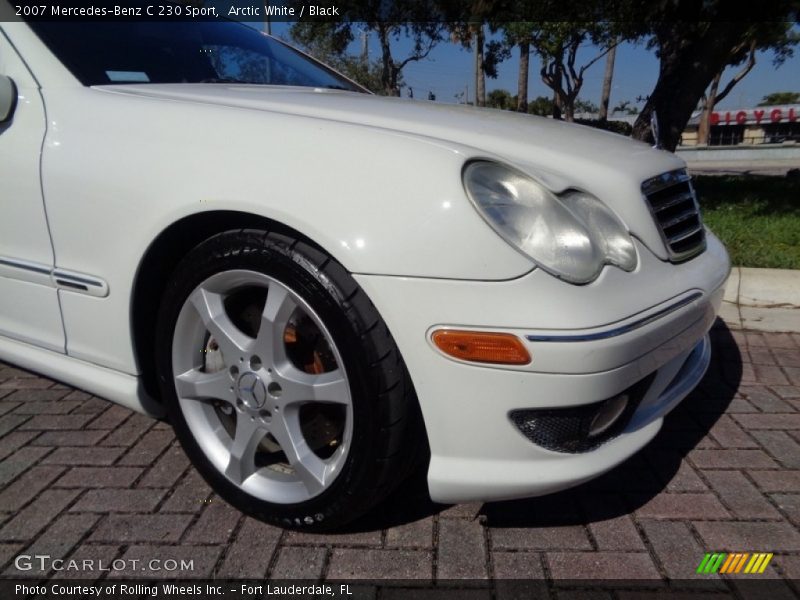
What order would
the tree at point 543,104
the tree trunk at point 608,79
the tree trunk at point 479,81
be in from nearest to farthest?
the tree trunk at point 479,81
the tree trunk at point 608,79
the tree at point 543,104

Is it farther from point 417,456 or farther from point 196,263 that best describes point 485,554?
point 196,263

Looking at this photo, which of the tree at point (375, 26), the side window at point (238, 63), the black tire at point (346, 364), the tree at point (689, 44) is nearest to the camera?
the black tire at point (346, 364)

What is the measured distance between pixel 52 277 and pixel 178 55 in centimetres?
107

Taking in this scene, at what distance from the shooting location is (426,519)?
192 cm

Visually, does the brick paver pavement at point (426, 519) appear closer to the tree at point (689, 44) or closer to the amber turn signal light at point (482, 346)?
the amber turn signal light at point (482, 346)

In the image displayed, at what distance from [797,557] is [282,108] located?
6.37ft

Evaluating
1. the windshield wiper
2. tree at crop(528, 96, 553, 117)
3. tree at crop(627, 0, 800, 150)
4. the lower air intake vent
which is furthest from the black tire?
tree at crop(528, 96, 553, 117)

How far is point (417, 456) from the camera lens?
171 cm

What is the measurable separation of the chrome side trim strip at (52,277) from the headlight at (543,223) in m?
1.21

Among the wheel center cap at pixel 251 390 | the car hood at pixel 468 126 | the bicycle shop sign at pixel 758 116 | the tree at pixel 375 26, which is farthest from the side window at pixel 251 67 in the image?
the bicycle shop sign at pixel 758 116

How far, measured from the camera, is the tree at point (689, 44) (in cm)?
736

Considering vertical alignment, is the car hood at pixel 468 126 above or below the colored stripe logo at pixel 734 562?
above

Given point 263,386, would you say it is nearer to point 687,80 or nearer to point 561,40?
point 687,80

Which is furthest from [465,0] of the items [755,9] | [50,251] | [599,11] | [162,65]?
[50,251]
